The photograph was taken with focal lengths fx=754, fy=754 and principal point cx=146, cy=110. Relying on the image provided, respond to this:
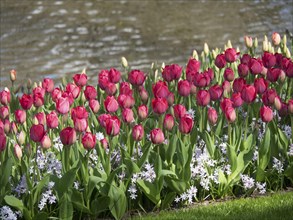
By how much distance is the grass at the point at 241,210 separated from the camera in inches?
185

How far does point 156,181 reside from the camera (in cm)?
484

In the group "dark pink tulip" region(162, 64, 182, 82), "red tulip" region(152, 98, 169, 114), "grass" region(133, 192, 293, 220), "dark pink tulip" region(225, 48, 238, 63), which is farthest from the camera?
"dark pink tulip" region(225, 48, 238, 63)

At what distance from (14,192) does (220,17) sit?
336 inches

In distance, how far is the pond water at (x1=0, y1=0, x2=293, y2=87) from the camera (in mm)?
10344

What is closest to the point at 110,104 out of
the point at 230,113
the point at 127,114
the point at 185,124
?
the point at 127,114

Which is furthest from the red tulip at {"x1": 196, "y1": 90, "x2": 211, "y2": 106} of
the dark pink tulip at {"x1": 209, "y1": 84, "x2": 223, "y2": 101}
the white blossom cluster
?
the white blossom cluster

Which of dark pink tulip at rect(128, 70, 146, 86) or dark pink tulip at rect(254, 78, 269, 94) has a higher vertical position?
dark pink tulip at rect(128, 70, 146, 86)

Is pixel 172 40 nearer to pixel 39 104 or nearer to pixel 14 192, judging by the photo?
pixel 39 104

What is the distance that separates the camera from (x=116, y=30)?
Result: 11906mm

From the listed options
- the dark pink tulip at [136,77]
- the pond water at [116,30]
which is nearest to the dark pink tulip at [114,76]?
the dark pink tulip at [136,77]

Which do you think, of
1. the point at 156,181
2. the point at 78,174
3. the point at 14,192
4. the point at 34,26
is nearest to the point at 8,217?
the point at 14,192

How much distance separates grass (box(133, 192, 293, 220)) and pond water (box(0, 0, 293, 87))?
4655 mm

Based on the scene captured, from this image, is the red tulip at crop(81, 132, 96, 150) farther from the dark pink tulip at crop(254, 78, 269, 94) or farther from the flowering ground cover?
the dark pink tulip at crop(254, 78, 269, 94)

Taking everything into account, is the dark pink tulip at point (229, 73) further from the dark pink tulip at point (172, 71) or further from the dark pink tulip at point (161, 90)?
the dark pink tulip at point (161, 90)
